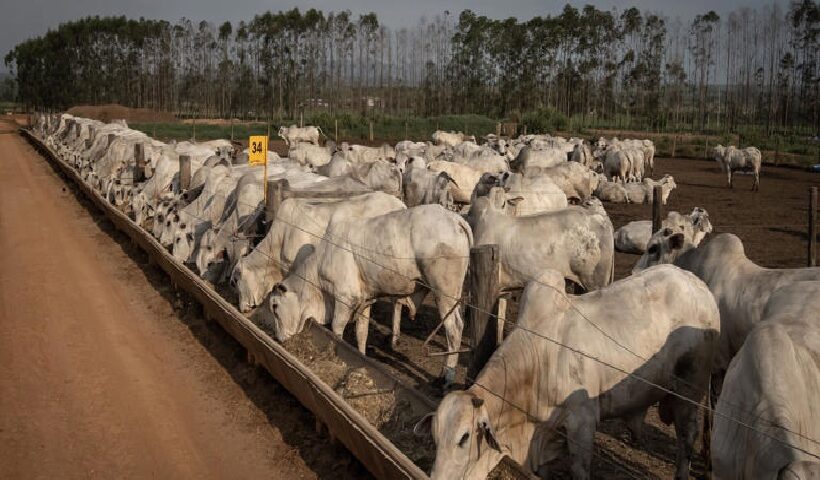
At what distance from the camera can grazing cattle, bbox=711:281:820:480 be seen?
4.49 m

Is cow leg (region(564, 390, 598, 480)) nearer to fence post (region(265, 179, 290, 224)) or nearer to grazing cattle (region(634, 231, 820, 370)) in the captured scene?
grazing cattle (region(634, 231, 820, 370))

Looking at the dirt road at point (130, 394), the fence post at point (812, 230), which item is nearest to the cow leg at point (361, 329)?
the dirt road at point (130, 394)

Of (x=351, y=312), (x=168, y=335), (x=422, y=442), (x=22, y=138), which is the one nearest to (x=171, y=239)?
(x=168, y=335)

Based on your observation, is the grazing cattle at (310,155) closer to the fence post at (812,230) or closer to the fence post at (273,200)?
the fence post at (273,200)

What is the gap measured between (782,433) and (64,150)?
35717 mm

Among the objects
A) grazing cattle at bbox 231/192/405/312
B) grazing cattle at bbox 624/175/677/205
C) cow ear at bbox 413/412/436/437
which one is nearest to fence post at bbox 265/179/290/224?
grazing cattle at bbox 231/192/405/312

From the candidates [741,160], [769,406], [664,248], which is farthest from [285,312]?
[741,160]

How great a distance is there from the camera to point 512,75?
259 ft

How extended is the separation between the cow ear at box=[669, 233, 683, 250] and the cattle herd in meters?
0.02

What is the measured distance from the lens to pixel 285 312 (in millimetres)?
9312

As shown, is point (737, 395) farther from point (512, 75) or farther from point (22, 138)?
point (512, 75)

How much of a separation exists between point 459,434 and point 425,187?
13.5 m

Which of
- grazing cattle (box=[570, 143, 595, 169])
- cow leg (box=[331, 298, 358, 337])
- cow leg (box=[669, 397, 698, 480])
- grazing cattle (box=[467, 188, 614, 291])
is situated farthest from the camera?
grazing cattle (box=[570, 143, 595, 169])

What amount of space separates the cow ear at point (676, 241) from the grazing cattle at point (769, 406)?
11.6 ft
